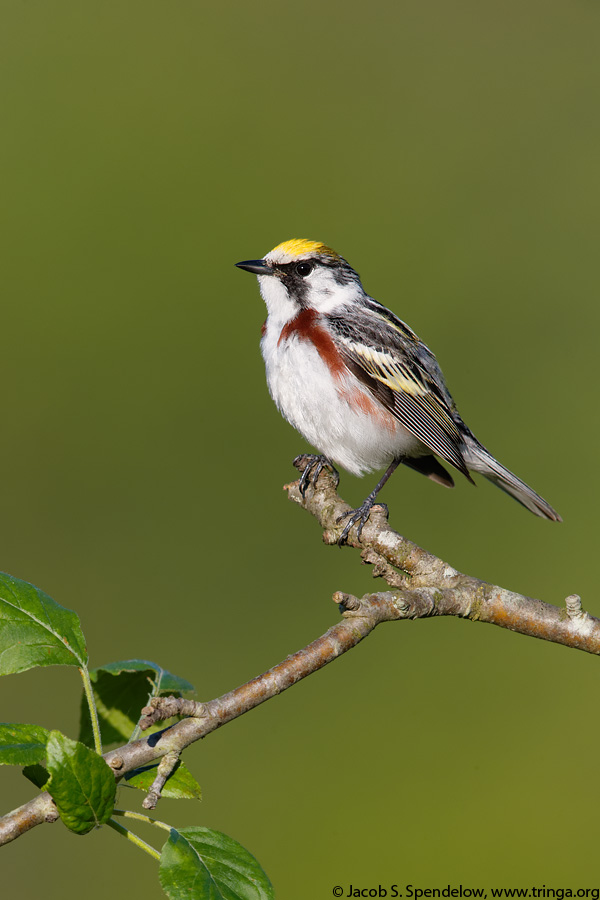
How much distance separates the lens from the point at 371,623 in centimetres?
171

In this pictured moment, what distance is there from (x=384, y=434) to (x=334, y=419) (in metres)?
0.29

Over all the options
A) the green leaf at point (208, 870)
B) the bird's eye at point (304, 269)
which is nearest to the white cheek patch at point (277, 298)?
the bird's eye at point (304, 269)

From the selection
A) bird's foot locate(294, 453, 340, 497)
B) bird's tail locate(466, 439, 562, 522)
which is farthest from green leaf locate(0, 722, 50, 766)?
bird's tail locate(466, 439, 562, 522)

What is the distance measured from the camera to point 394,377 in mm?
3979

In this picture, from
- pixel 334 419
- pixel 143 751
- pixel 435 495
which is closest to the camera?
pixel 143 751

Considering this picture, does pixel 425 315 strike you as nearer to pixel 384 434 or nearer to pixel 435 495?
pixel 435 495

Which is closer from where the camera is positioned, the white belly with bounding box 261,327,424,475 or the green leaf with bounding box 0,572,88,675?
the green leaf with bounding box 0,572,88,675

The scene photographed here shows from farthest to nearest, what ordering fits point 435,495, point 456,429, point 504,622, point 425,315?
point 425,315 → point 435,495 → point 456,429 → point 504,622

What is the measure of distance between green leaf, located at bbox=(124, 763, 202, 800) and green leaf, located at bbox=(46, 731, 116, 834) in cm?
24

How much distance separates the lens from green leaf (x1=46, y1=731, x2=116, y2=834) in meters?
1.22

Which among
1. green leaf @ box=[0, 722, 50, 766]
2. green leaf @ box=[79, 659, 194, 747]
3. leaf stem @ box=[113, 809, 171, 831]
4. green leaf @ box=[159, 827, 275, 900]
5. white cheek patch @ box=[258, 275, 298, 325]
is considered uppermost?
white cheek patch @ box=[258, 275, 298, 325]

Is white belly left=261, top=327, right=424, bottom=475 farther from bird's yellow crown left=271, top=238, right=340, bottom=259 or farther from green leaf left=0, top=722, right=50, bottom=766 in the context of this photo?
green leaf left=0, top=722, right=50, bottom=766

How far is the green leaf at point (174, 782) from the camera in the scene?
1.49 meters

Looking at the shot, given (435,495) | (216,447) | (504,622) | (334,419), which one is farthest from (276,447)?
(504,622)
